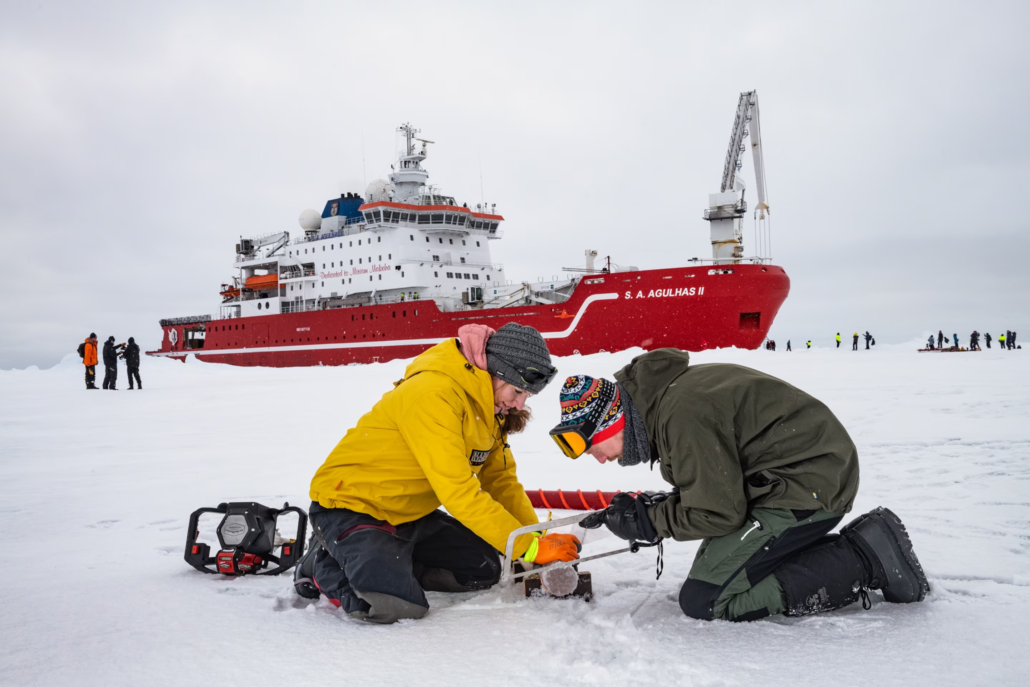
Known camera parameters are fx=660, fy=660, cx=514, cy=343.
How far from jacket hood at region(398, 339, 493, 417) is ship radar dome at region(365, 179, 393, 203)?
2142 cm

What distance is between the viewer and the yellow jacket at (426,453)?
6.62 ft

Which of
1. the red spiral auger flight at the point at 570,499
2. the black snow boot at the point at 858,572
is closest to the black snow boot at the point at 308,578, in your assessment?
the red spiral auger flight at the point at 570,499

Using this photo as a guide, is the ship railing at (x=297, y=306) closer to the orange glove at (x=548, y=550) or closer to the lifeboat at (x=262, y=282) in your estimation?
the lifeboat at (x=262, y=282)

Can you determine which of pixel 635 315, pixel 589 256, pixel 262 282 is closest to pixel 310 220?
pixel 262 282

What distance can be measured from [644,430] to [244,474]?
3.32 meters

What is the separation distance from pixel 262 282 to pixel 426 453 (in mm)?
23814

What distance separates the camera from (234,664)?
5.62ft

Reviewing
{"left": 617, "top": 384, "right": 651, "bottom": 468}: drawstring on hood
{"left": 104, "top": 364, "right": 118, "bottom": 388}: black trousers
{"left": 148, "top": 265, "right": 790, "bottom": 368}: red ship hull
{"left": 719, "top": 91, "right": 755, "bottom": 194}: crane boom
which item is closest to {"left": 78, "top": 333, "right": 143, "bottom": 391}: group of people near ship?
{"left": 104, "top": 364, "right": 118, "bottom": 388}: black trousers

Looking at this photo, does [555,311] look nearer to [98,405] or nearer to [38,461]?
[98,405]

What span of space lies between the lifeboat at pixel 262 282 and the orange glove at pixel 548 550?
2297cm

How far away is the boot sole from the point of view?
76.6 inches

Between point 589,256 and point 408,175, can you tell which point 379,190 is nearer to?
point 408,175

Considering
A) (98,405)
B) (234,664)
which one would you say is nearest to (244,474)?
(234,664)

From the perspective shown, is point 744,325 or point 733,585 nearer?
point 733,585
